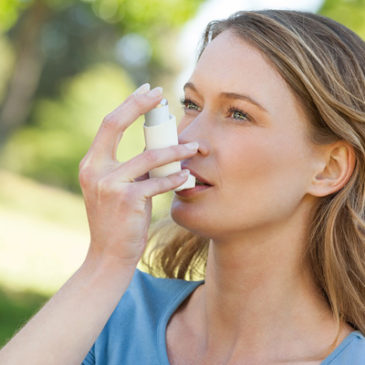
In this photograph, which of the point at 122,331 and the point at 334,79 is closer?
the point at 334,79

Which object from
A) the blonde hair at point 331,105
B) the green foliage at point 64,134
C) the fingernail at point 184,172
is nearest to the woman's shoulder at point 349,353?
the blonde hair at point 331,105

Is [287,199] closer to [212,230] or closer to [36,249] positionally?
[212,230]

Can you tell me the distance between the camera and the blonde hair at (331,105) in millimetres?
2396

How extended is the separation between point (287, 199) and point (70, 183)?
50.3ft

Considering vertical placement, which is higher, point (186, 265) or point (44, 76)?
point (44, 76)

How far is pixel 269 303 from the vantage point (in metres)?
2.49

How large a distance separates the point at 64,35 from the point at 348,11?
1387 centimetres

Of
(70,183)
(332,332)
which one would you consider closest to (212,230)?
(332,332)

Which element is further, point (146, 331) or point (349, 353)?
point (146, 331)

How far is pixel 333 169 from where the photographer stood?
2523 mm

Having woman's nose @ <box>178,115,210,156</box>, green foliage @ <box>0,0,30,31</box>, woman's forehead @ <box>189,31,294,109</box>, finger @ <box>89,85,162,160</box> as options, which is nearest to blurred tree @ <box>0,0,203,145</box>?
green foliage @ <box>0,0,30,31</box>

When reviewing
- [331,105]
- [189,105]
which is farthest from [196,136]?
[331,105]

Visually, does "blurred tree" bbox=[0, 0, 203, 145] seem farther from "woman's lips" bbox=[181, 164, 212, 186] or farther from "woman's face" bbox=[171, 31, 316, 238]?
"woman's lips" bbox=[181, 164, 212, 186]

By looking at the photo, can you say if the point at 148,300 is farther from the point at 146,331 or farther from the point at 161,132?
the point at 161,132
